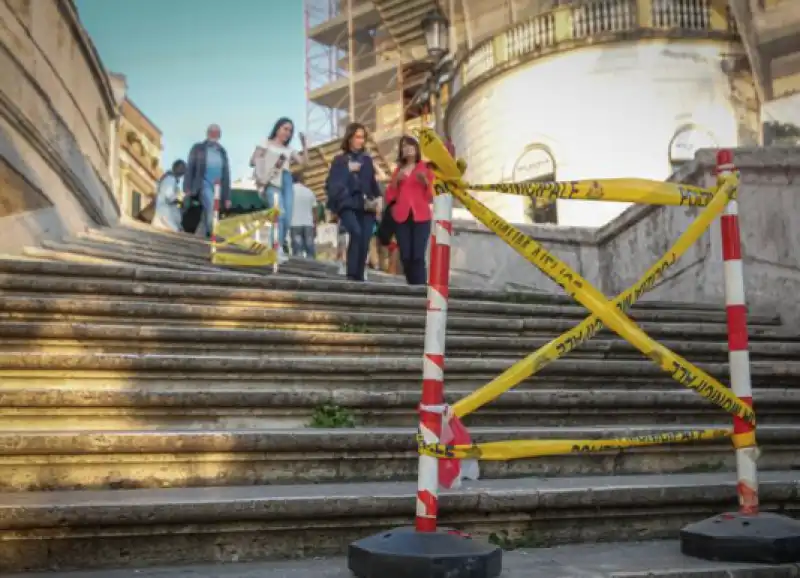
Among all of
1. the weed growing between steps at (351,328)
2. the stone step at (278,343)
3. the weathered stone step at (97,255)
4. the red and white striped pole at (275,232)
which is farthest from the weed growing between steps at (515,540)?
the red and white striped pole at (275,232)

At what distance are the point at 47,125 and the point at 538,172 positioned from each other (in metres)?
12.5

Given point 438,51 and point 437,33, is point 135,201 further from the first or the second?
point 437,33

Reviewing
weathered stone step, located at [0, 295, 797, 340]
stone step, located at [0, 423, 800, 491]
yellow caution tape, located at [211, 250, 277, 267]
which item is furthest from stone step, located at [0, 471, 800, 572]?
yellow caution tape, located at [211, 250, 277, 267]

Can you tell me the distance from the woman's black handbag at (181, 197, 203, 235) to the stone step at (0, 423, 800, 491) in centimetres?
905

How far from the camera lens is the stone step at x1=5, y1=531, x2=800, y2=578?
2691mm

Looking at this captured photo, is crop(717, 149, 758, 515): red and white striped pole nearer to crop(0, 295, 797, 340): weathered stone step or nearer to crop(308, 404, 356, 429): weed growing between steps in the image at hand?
crop(308, 404, 356, 429): weed growing between steps

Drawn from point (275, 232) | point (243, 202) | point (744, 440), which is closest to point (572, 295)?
point (744, 440)

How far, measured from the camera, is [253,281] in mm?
6363

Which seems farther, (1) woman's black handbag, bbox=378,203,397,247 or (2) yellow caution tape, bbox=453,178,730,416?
(1) woman's black handbag, bbox=378,203,397,247

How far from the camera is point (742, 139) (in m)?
17.8

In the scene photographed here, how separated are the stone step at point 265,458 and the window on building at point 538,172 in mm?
15701

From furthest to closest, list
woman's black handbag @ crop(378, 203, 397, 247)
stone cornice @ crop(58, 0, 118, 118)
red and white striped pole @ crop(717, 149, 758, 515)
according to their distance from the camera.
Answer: stone cornice @ crop(58, 0, 118, 118), woman's black handbag @ crop(378, 203, 397, 247), red and white striped pole @ crop(717, 149, 758, 515)

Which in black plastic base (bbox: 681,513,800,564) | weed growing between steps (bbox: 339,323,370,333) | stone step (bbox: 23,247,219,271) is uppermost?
stone step (bbox: 23,247,219,271)

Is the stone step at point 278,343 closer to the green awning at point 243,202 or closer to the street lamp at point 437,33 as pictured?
the green awning at point 243,202
